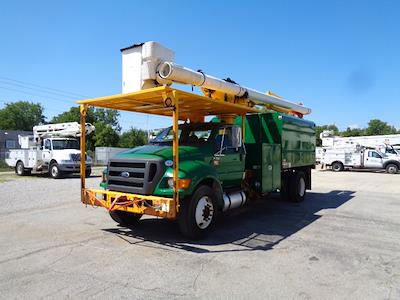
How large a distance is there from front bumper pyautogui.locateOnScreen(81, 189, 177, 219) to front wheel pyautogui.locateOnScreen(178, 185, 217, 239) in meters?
0.41

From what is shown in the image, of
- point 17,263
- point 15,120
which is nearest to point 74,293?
point 17,263

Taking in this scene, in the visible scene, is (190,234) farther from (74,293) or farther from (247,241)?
(74,293)

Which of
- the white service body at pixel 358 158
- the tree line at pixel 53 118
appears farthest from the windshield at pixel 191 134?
the tree line at pixel 53 118

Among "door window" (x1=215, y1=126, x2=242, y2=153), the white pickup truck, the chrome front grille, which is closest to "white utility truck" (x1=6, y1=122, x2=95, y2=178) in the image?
A: the chrome front grille

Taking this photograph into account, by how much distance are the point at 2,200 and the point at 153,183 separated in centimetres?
719

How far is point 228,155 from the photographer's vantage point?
795cm

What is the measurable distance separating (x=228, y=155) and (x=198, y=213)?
187cm

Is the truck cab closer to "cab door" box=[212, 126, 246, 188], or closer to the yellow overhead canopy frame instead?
the yellow overhead canopy frame

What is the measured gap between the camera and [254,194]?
928 cm

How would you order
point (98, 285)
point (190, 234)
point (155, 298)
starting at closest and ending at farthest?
point (155, 298) < point (98, 285) < point (190, 234)

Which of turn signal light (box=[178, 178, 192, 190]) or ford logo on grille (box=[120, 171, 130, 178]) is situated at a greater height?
ford logo on grille (box=[120, 171, 130, 178])

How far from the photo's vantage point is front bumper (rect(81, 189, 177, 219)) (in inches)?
234

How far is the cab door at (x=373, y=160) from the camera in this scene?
30.0m

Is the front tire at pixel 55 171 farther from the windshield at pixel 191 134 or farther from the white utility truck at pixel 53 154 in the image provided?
the windshield at pixel 191 134
